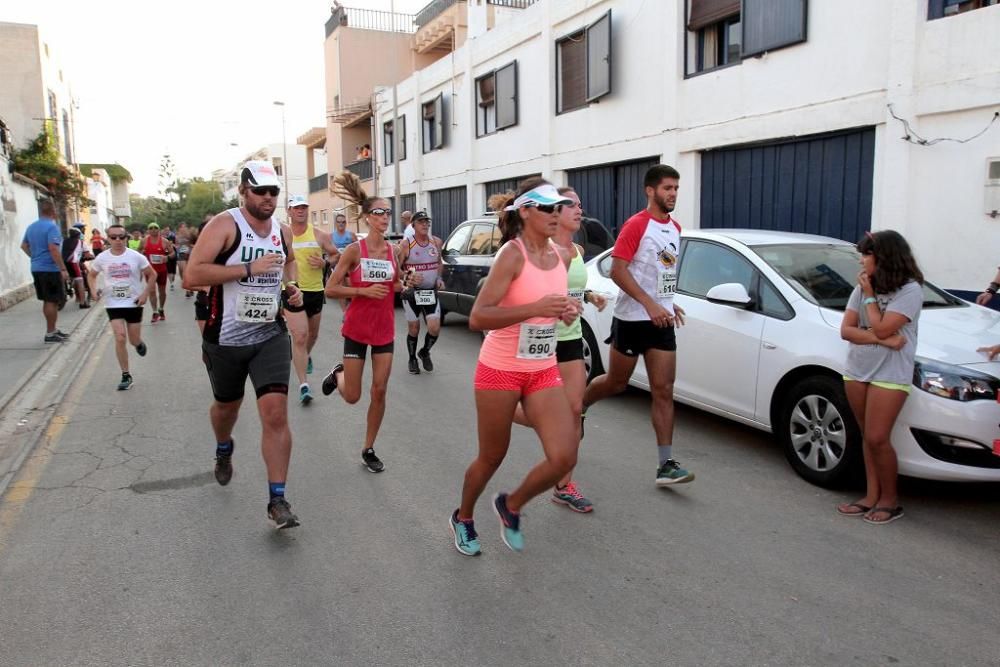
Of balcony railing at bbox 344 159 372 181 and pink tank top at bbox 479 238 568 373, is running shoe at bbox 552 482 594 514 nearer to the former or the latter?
pink tank top at bbox 479 238 568 373

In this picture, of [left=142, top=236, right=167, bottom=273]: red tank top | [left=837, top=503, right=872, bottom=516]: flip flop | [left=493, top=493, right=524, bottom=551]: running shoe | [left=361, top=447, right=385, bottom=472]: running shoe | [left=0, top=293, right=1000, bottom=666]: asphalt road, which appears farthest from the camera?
[left=142, top=236, right=167, bottom=273]: red tank top

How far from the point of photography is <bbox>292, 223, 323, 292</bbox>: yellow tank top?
781 cm

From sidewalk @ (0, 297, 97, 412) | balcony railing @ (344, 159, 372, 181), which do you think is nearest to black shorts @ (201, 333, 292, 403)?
sidewalk @ (0, 297, 97, 412)

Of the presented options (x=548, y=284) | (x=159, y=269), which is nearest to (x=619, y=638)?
(x=548, y=284)

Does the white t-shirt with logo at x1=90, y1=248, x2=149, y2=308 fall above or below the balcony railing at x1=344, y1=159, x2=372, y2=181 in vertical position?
below

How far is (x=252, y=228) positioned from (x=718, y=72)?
9665 mm

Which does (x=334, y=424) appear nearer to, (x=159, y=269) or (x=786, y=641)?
(x=786, y=641)

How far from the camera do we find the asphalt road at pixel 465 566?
312 centimetres

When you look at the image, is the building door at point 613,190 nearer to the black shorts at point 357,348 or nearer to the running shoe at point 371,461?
the black shorts at point 357,348

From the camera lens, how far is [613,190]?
15156mm

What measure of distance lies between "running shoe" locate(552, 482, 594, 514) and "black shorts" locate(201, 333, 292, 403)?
169cm

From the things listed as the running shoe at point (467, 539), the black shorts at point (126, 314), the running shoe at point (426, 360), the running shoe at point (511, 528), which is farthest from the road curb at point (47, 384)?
the running shoe at point (426, 360)

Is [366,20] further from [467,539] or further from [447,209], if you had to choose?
[467,539]

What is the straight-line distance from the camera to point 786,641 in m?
3.14
